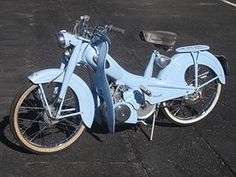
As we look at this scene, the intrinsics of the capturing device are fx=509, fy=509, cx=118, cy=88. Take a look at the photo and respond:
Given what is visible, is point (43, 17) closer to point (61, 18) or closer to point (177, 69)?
point (61, 18)

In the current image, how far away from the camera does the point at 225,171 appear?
5.19 meters

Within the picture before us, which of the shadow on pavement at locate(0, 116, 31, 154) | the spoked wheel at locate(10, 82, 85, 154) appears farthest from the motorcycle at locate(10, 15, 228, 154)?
the shadow on pavement at locate(0, 116, 31, 154)

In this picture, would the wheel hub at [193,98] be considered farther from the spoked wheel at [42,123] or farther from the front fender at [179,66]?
the spoked wheel at [42,123]

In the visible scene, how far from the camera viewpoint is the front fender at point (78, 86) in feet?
16.4

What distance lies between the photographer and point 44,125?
18.1 ft

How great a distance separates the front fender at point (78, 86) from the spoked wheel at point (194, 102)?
3.34ft

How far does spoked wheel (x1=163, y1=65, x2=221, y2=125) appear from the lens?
600 centimetres

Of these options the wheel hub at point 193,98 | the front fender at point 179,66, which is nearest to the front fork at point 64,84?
the front fender at point 179,66

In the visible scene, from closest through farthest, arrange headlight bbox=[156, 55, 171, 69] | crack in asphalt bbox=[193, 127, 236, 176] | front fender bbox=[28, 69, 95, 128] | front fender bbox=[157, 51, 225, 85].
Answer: front fender bbox=[28, 69, 95, 128] → crack in asphalt bbox=[193, 127, 236, 176] → headlight bbox=[156, 55, 171, 69] → front fender bbox=[157, 51, 225, 85]

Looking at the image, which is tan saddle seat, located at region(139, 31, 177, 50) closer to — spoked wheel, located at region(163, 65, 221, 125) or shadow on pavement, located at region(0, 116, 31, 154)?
spoked wheel, located at region(163, 65, 221, 125)

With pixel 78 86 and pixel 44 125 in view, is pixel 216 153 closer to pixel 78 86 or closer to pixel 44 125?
pixel 78 86

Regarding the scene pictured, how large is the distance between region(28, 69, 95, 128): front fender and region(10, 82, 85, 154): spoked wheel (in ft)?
0.27

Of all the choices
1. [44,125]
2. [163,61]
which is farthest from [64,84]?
[163,61]

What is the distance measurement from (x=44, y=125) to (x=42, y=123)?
5cm
